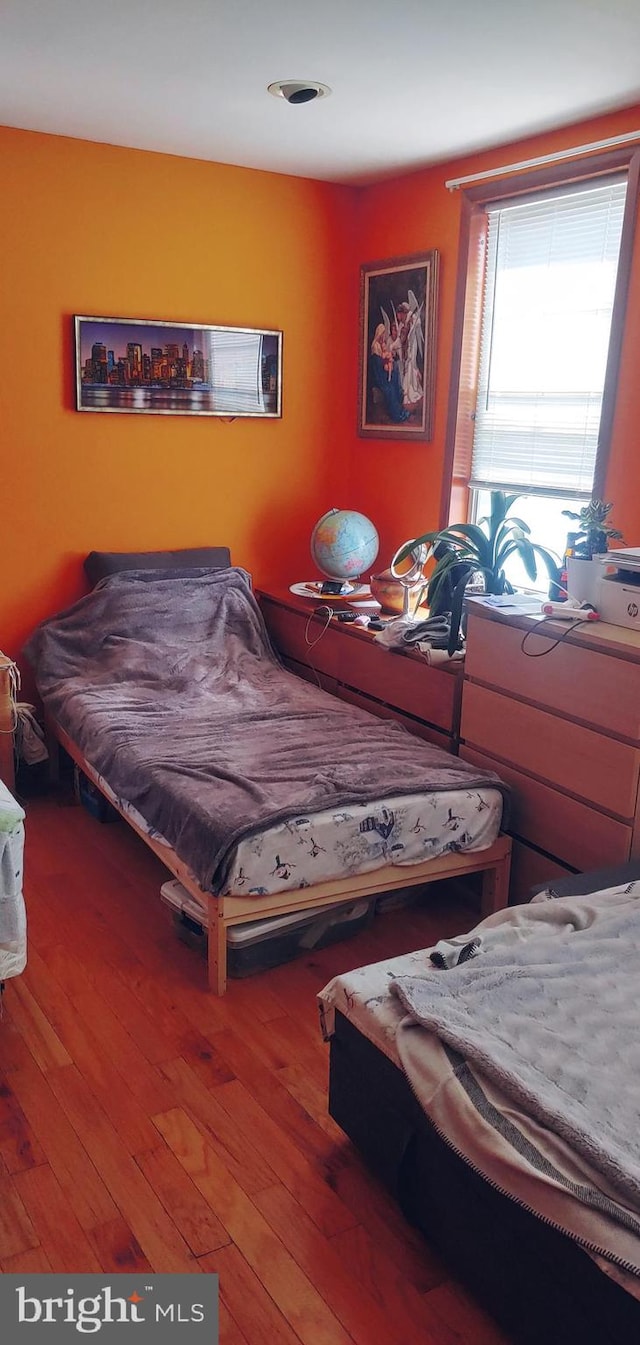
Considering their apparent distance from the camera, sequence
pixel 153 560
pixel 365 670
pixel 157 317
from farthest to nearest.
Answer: pixel 153 560 < pixel 157 317 < pixel 365 670

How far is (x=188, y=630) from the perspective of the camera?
3.96 meters

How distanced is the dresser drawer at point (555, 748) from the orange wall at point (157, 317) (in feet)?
5.39

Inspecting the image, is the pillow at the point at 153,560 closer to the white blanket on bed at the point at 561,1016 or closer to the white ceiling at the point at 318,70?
the white ceiling at the point at 318,70

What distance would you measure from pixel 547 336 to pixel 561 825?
1673 millimetres

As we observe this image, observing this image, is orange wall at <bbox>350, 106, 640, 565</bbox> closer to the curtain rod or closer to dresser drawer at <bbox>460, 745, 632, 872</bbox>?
the curtain rod

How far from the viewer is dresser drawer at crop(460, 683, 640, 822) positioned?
2.57 metres

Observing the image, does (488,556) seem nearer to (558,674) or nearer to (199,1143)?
(558,674)

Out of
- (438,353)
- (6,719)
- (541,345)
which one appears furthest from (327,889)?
(438,353)

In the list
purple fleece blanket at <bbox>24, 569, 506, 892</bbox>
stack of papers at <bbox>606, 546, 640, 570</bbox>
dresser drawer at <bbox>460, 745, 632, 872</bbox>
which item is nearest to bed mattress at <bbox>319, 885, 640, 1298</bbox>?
purple fleece blanket at <bbox>24, 569, 506, 892</bbox>

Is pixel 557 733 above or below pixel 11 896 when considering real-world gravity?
above

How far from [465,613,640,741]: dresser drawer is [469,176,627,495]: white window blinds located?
0.73 m

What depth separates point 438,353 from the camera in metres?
3.88

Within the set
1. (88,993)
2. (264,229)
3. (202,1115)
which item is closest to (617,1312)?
(202,1115)

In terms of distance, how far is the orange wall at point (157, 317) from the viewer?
364cm
